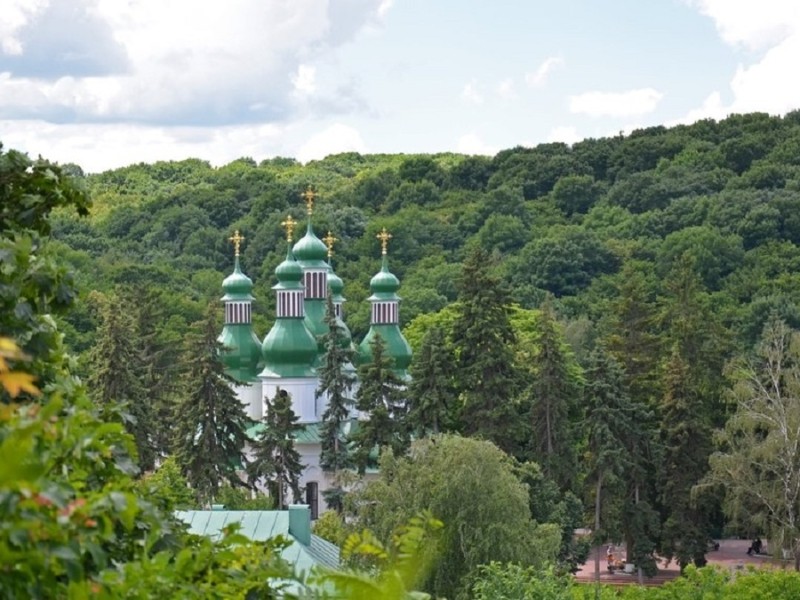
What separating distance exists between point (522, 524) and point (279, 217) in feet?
186

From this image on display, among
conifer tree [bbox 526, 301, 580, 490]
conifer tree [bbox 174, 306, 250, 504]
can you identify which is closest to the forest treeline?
conifer tree [bbox 526, 301, 580, 490]

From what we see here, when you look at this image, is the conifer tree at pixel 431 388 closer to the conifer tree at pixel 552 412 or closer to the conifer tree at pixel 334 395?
the conifer tree at pixel 552 412

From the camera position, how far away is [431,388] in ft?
136

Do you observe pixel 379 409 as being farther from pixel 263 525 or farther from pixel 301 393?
pixel 263 525

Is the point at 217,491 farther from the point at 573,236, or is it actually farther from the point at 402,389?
the point at 573,236

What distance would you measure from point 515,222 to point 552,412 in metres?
45.2

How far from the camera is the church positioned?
46062mm

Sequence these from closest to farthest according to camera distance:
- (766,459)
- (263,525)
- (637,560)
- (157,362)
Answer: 1. (263,525)
2. (766,459)
3. (637,560)
4. (157,362)

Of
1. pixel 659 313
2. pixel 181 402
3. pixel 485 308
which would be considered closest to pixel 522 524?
pixel 485 308

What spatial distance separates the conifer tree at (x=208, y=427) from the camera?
138 feet

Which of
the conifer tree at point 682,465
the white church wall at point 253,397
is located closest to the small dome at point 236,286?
the white church wall at point 253,397

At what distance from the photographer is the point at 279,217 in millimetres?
86125

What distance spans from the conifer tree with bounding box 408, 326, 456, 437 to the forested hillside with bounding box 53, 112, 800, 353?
16.0 m

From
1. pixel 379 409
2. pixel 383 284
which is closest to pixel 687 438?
pixel 379 409
